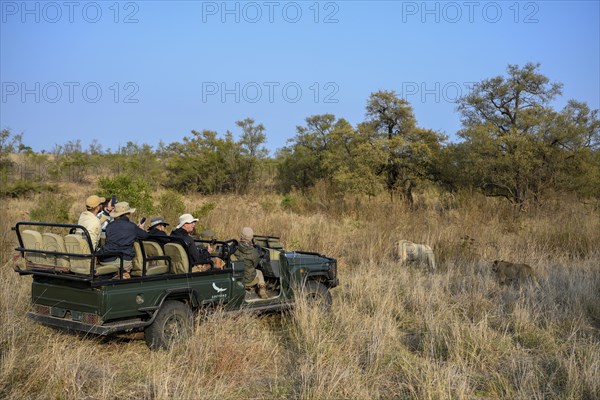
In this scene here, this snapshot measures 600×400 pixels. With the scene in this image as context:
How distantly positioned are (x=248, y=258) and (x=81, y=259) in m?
2.26

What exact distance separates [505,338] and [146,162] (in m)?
28.7

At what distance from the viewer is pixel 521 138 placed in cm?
1903

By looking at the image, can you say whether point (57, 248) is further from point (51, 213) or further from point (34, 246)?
point (51, 213)

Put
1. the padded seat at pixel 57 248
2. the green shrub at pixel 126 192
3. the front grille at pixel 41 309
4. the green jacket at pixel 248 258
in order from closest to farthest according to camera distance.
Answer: the padded seat at pixel 57 248, the front grille at pixel 41 309, the green jacket at pixel 248 258, the green shrub at pixel 126 192

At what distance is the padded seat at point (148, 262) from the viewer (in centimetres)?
746

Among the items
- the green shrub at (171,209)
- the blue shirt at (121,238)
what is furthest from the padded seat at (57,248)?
the green shrub at (171,209)

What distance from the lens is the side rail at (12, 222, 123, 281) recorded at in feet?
21.9

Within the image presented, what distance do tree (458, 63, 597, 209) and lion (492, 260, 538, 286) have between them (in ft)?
24.5

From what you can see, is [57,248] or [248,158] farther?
[248,158]

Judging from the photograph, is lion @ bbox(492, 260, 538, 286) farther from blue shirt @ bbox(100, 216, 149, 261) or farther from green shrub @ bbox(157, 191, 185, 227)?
green shrub @ bbox(157, 191, 185, 227)

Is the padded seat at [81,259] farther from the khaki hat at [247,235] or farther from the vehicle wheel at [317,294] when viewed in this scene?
the vehicle wheel at [317,294]

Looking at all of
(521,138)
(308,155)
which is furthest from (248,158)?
(521,138)

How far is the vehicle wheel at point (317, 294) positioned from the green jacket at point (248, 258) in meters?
0.72

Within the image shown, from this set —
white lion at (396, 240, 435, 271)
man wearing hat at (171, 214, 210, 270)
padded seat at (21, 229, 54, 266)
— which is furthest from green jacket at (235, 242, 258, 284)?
white lion at (396, 240, 435, 271)
